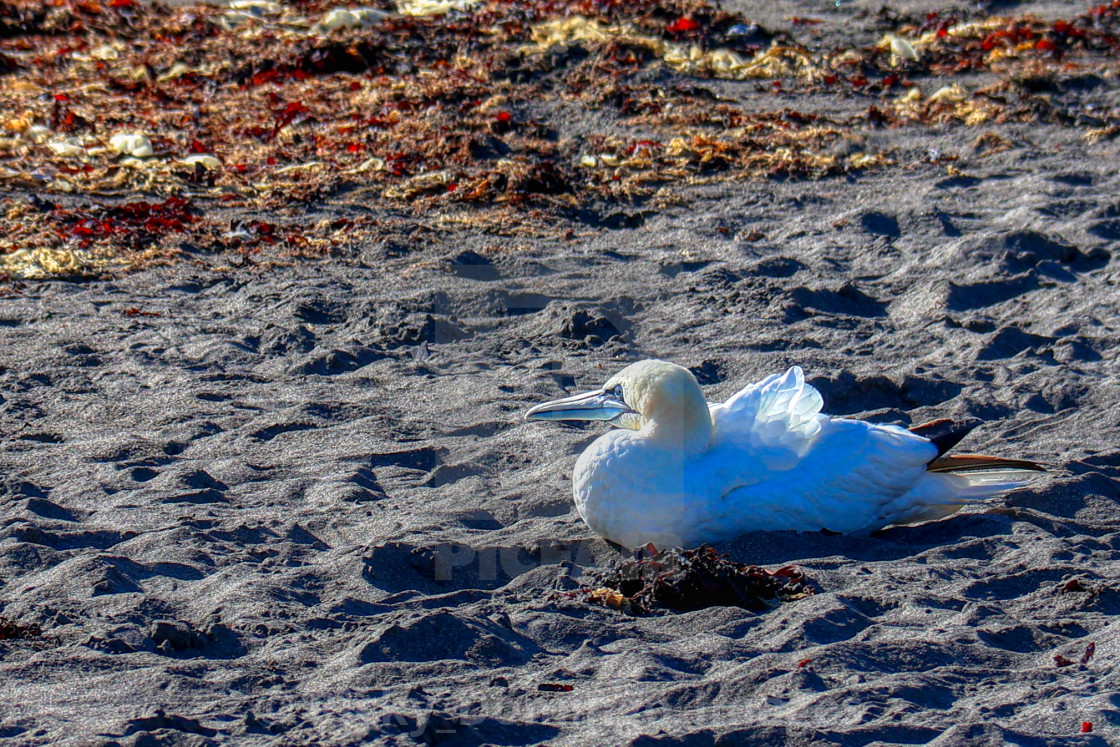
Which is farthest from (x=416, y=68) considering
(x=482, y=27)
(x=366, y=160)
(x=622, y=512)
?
(x=622, y=512)

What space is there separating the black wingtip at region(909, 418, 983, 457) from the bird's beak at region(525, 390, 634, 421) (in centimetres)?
117

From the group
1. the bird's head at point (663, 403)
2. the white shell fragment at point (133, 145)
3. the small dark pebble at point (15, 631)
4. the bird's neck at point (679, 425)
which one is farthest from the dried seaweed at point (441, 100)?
the small dark pebble at point (15, 631)

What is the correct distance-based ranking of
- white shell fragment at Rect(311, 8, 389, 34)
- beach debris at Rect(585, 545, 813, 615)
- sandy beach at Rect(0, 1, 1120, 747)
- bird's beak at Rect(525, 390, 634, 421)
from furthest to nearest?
white shell fragment at Rect(311, 8, 389, 34) < bird's beak at Rect(525, 390, 634, 421) < beach debris at Rect(585, 545, 813, 615) < sandy beach at Rect(0, 1, 1120, 747)

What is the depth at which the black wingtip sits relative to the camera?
4578mm

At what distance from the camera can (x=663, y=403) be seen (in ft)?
14.4

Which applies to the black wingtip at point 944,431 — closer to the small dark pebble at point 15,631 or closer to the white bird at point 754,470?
the white bird at point 754,470

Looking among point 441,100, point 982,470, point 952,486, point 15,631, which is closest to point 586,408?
point 952,486

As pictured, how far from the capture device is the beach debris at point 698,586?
3820 mm

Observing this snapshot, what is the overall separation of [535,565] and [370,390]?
6.26 ft

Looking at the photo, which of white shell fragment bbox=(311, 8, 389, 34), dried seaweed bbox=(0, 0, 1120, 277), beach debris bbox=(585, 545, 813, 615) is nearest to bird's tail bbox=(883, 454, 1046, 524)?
beach debris bbox=(585, 545, 813, 615)

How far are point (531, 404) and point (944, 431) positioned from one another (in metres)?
1.85

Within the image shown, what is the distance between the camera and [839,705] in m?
3.14

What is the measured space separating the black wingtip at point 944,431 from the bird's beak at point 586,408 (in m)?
1.17

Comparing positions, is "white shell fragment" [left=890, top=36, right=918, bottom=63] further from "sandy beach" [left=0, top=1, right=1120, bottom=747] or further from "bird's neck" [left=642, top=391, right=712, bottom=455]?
"bird's neck" [left=642, top=391, right=712, bottom=455]
